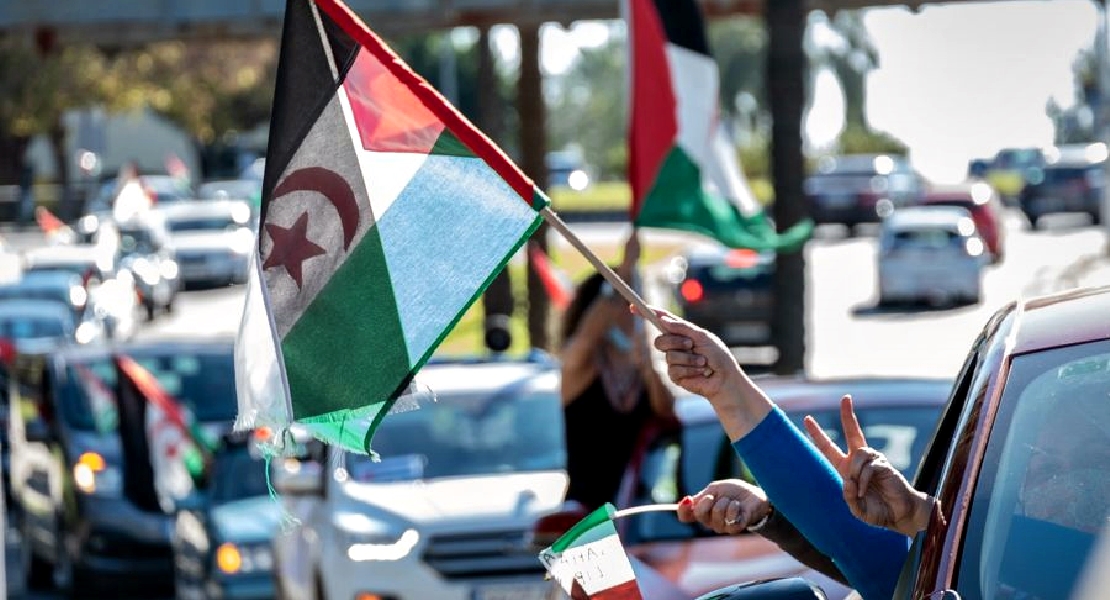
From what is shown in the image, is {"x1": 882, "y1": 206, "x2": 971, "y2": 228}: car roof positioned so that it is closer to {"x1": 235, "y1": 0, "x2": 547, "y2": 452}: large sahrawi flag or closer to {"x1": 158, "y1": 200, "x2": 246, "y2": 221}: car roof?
{"x1": 158, "y1": 200, "x2": 246, "y2": 221}: car roof

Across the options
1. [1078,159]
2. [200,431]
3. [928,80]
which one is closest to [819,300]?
[1078,159]

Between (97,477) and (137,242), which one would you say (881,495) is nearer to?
(97,477)

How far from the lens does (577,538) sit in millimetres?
4379

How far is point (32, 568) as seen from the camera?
48.7 ft

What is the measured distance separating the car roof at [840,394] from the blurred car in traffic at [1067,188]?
1757 inches

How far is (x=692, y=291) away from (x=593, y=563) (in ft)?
79.7

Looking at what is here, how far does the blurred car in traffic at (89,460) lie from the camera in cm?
1362

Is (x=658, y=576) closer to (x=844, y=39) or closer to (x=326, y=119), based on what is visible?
(x=326, y=119)

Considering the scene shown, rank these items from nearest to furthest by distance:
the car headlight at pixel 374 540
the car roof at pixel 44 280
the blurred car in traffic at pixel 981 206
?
the car headlight at pixel 374 540 → the car roof at pixel 44 280 → the blurred car in traffic at pixel 981 206

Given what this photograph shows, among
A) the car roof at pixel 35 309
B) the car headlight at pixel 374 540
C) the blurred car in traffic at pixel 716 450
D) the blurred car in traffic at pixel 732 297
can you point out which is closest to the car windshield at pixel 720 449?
the blurred car in traffic at pixel 716 450

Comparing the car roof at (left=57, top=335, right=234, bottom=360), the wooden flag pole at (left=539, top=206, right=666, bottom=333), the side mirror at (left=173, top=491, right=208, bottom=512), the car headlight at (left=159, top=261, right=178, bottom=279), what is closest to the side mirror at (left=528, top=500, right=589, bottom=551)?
the wooden flag pole at (left=539, top=206, right=666, bottom=333)

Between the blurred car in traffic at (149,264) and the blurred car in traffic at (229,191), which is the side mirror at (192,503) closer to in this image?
the blurred car in traffic at (149,264)

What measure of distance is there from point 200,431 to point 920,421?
7.06 meters

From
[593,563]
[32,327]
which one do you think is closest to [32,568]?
[32,327]
